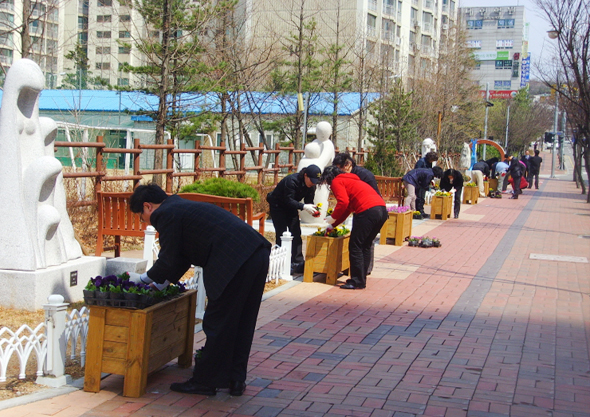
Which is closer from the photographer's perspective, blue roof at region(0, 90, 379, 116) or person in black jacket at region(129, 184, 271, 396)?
person in black jacket at region(129, 184, 271, 396)

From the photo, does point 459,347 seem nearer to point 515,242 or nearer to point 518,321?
point 518,321

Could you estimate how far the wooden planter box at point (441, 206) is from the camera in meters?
18.5

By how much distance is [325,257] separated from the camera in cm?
915

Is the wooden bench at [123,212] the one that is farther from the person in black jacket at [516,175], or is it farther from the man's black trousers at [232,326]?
the person in black jacket at [516,175]

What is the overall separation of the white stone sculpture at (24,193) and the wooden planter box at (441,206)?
43.2ft

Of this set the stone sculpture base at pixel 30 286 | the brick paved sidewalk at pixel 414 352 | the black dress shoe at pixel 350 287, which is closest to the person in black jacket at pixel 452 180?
the brick paved sidewalk at pixel 414 352

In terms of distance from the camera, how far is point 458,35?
43.8 m

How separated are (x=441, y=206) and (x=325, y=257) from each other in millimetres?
10007

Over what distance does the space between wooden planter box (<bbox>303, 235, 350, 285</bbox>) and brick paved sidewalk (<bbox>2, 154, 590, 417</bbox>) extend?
232 millimetres

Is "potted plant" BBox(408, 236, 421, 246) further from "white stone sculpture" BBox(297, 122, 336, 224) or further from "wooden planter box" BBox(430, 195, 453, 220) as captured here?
"wooden planter box" BBox(430, 195, 453, 220)

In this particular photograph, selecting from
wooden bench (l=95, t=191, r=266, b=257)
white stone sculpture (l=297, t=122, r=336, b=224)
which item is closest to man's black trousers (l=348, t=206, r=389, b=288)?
Answer: wooden bench (l=95, t=191, r=266, b=257)

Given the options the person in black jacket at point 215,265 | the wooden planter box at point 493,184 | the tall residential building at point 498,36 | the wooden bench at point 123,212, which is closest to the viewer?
the person in black jacket at point 215,265

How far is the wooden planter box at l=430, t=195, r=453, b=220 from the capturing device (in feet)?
60.5

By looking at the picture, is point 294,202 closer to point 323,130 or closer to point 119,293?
point 119,293
